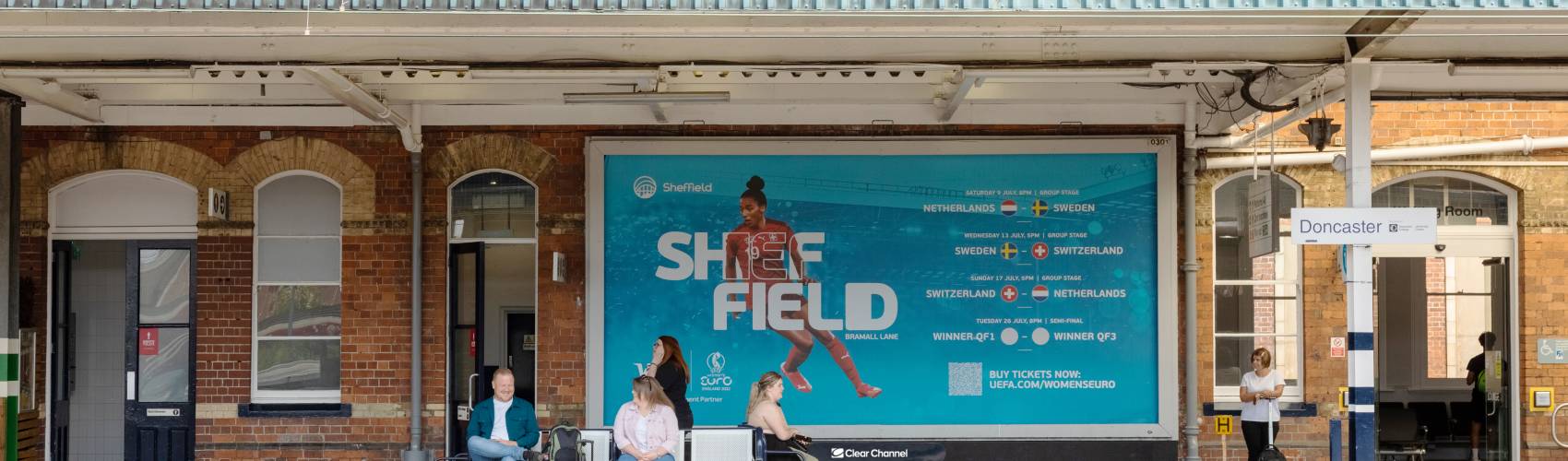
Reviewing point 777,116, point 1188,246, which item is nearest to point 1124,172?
point 1188,246

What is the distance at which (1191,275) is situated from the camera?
12.6m

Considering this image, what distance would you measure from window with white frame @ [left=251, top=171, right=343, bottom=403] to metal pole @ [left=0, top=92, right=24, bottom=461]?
2.41m

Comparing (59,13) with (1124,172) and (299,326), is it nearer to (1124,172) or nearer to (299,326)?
(299,326)

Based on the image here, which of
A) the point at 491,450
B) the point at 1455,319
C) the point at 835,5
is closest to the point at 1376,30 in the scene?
the point at 835,5

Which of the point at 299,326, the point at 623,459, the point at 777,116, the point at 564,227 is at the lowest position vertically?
the point at 623,459

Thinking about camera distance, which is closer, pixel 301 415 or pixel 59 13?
pixel 59 13

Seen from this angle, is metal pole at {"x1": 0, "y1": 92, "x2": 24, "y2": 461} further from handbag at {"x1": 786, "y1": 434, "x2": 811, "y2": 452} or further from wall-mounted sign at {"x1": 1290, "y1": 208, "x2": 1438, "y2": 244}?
wall-mounted sign at {"x1": 1290, "y1": 208, "x2": 1438, "y2": 244}

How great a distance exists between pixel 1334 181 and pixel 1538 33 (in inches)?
168

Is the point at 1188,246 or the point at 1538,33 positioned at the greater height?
the point at 1538,33

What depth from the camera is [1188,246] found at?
496 inches

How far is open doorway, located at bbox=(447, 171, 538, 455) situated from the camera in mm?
12844

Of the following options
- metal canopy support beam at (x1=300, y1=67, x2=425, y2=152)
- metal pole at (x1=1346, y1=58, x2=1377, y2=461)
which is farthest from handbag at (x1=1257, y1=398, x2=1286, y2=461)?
metal canopy support beam at (x1=300, y1=67, x2=425, y2=152)

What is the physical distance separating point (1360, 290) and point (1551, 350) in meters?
5.19

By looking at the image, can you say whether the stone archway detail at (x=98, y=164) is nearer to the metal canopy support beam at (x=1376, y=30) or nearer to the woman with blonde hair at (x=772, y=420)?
the woman with blonde hair at (x=772, y=420)
